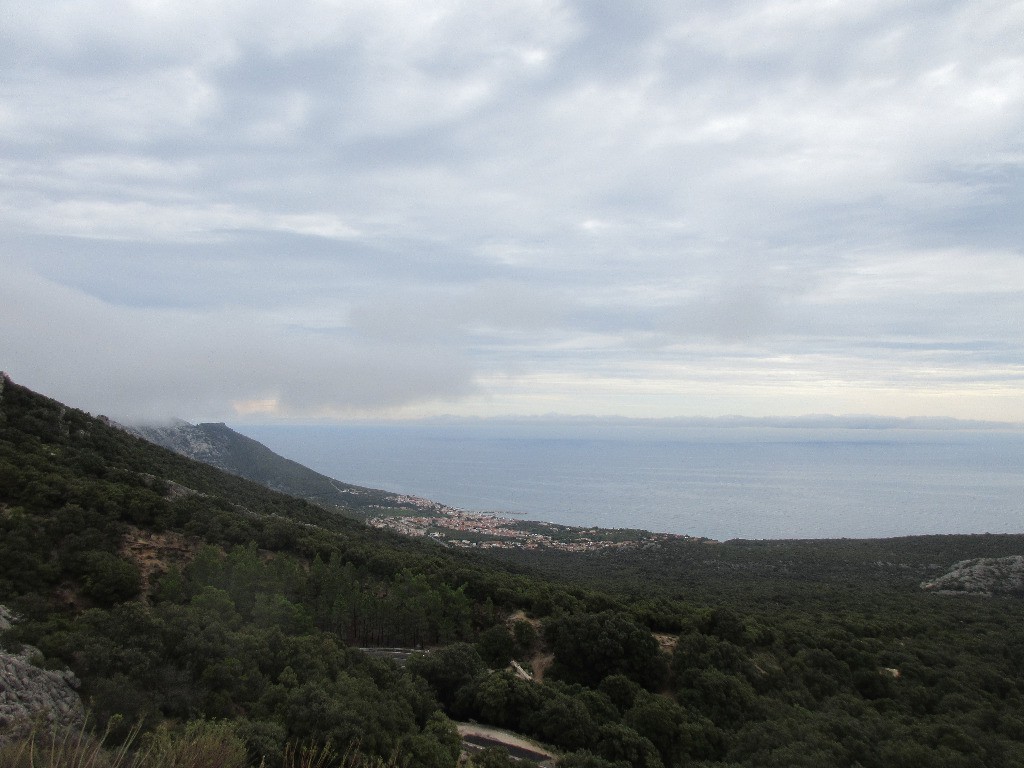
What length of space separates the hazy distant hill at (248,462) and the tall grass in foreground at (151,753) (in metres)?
71.5

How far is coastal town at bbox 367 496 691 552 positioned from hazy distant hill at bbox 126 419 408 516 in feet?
25.0

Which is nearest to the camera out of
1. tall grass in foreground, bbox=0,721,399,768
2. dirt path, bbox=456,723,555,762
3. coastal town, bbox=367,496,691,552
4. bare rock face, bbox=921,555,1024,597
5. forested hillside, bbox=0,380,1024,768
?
tall grass in foreground, bbox=0,721,399,768

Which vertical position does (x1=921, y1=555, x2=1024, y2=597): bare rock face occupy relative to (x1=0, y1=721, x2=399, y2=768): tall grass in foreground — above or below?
below

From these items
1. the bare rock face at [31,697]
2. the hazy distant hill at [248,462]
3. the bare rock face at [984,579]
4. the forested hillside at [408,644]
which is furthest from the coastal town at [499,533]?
the bare rock face at [31,697]

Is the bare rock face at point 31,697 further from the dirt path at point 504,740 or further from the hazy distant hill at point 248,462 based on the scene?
the hazy distant hill at point 248,462

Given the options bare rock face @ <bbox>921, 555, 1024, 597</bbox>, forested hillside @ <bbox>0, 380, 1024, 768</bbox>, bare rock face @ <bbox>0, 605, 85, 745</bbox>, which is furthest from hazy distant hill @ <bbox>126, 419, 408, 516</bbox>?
bare rock face @ <bbox>0, 605, 85, 745</bbox>

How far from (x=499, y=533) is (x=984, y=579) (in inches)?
1761

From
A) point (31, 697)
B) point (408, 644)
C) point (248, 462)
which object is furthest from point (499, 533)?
point (31, 697)

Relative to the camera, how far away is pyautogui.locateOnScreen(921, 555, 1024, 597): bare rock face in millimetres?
34500

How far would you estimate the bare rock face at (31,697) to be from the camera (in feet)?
23.8

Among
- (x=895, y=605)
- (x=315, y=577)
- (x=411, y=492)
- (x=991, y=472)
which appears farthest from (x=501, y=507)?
(x=991, y=472)

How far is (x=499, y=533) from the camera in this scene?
68188 millimetres

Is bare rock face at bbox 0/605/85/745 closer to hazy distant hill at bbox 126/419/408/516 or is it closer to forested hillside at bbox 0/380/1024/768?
forested hillside at bbox 0/380/1024/768

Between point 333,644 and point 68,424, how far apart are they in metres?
23.5
